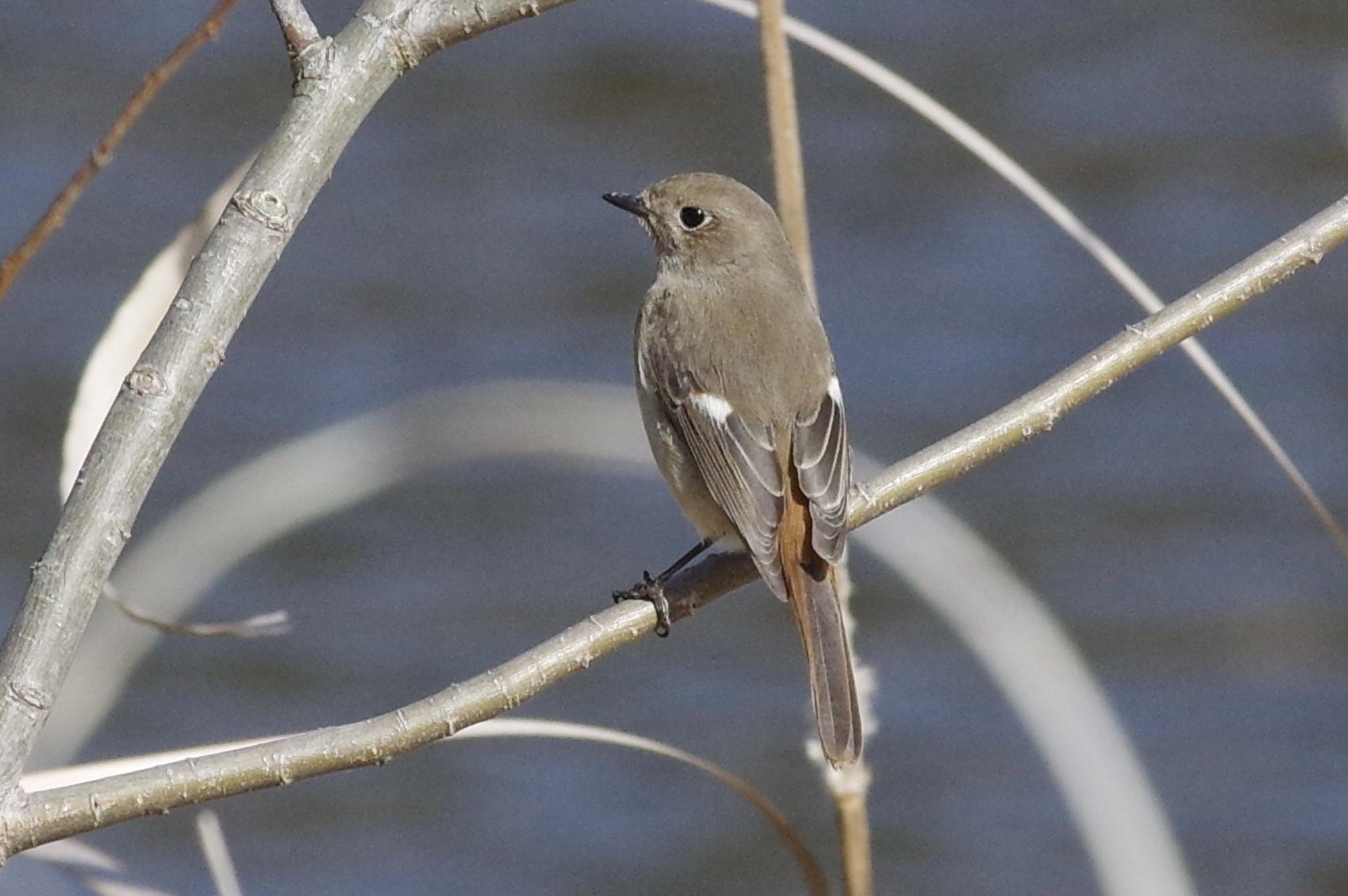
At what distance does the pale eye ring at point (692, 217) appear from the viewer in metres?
4.53

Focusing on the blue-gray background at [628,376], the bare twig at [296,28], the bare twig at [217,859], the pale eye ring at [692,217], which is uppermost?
the blue-gray background at [628,376]

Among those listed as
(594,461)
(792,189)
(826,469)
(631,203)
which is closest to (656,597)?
(792,189)

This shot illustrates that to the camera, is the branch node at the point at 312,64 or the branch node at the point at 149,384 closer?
the branch node at the point at 149,384

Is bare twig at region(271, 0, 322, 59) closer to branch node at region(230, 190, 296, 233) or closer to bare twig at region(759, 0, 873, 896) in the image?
branch node at region(230, 190, 296, 233)

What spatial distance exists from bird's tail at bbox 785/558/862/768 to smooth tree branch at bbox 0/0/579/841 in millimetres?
1309

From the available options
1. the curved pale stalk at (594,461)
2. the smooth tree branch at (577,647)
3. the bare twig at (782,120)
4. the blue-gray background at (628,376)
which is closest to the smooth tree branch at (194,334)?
the smooth tree branch at (577,647)

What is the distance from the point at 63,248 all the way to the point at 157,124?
83 centimetres

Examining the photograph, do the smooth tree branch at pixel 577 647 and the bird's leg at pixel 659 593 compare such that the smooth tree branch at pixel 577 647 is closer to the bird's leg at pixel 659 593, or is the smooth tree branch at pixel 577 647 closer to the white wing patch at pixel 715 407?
the bird's leg at pixel 659 593

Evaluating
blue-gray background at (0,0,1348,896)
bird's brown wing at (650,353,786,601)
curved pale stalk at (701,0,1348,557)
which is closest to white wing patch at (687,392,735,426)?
bird's brown wing at (650,353,786,601)

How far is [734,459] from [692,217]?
33.2 inches

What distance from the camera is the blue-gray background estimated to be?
7512 mm

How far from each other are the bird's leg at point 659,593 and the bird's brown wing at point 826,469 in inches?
10.2

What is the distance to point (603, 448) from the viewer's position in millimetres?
4445

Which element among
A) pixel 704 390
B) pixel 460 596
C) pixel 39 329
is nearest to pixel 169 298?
pixel 704 390
